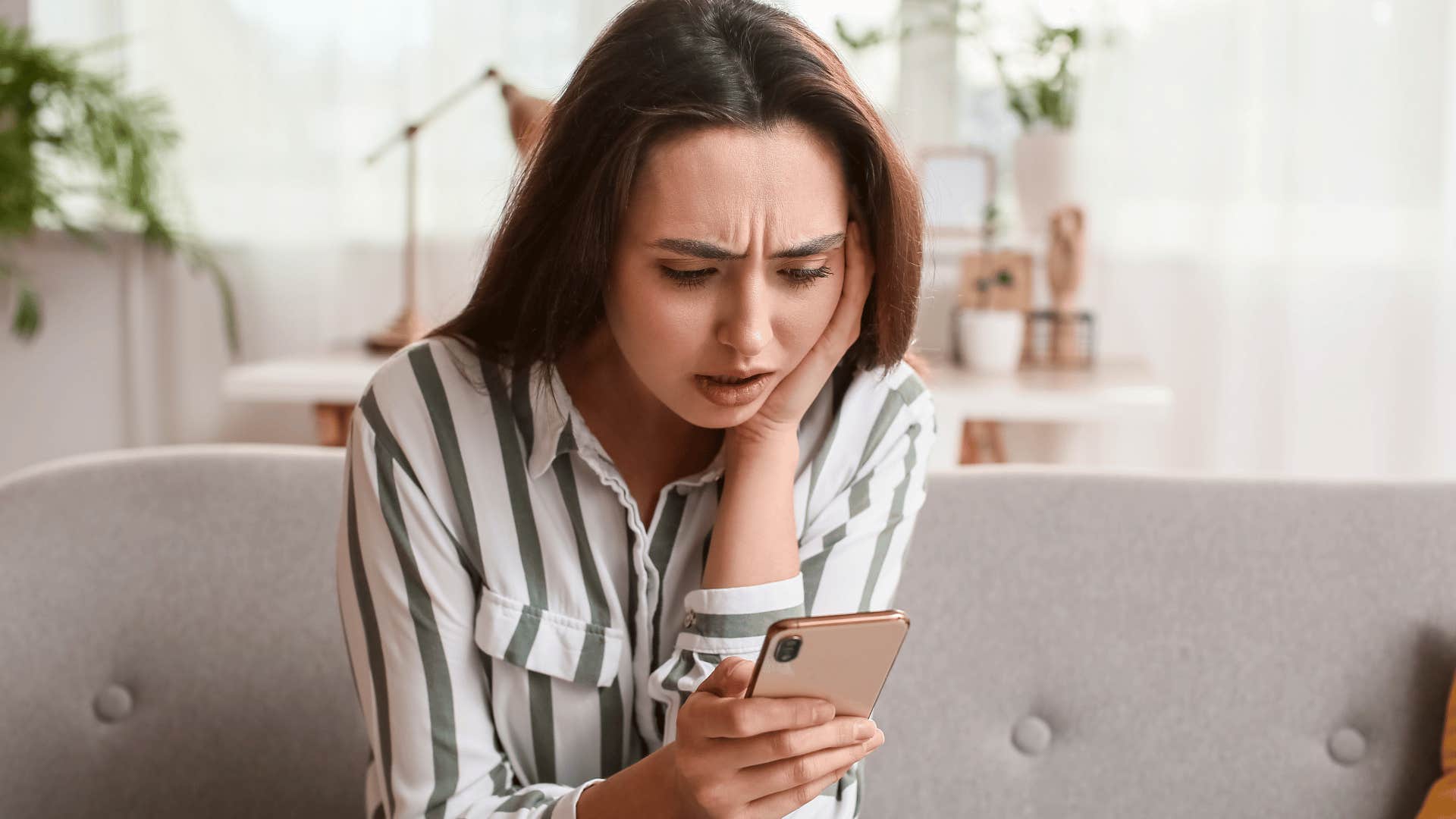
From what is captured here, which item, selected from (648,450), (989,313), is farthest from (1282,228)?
(648,450)

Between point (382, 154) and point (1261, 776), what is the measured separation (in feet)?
7.74

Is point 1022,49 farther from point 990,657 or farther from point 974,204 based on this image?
A: point 990,657

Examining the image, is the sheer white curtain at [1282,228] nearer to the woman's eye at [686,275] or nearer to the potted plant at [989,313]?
the potted plant at [989,313]

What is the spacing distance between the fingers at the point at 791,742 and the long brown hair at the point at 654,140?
13.9 inches

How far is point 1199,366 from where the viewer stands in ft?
9.38

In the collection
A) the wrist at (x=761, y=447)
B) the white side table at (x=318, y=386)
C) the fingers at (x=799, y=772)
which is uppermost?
the wrist at (x=761, y=447)

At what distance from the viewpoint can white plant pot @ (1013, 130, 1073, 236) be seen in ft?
8.64

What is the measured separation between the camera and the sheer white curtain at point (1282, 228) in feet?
8.96

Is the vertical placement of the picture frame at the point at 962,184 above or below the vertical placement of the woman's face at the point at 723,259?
above

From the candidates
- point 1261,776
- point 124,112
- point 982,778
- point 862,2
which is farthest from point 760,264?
point 124,112

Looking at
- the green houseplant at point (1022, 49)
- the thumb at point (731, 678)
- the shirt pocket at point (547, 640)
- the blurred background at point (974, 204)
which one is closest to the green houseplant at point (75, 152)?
the blurred background at point (974, 204)

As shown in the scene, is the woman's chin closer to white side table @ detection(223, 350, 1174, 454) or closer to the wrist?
the wrist

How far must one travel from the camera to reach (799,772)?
82 cm

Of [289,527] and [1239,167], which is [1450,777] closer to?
[289,527]
